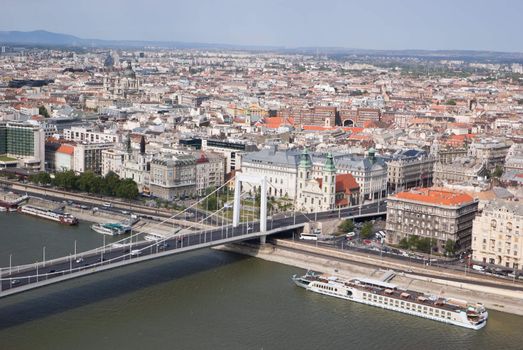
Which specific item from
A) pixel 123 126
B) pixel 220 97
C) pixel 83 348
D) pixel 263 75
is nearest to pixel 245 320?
pixel 83 348

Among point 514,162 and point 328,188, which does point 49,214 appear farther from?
point 514,162

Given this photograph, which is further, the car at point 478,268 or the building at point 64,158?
the building at point 64,158

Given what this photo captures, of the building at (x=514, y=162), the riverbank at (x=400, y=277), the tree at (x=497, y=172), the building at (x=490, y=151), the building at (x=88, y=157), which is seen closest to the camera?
the riverbank at (x=400, y=277)

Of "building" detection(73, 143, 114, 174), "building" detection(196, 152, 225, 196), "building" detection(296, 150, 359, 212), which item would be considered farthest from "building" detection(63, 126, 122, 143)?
"building" detection(296, 150, 359, 212)

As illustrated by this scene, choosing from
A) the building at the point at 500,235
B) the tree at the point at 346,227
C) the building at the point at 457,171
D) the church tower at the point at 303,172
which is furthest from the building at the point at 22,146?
the building at the point at 500,235

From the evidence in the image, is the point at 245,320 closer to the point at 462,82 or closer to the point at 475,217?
the point at 475,217

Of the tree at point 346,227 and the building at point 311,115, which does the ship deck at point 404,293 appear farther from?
the building at point 311,115
